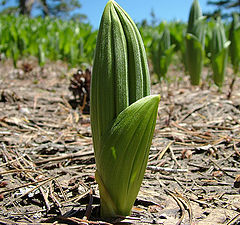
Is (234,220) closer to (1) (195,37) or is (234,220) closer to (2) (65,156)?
(2) (65,156)

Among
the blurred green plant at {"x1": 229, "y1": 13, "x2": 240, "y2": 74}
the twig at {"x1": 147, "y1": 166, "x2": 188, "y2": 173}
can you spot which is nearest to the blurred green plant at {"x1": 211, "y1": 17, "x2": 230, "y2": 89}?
the blurred green plant at {"x1": 229, "y1": 13, "x2": 240, "y2": 74}

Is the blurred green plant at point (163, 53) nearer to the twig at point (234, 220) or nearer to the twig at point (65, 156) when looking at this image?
the twig at point (65, 156)

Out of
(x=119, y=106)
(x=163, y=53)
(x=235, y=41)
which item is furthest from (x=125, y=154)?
(x=235, y=41)

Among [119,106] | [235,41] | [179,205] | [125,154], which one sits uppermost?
[235,41]

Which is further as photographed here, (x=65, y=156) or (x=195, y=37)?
(x=195, y=37)

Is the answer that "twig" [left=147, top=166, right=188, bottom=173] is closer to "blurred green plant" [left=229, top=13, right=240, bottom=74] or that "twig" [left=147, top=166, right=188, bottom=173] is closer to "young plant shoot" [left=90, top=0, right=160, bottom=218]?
"young plant shoot" [left=90, top=0, right=160, bottom=218]

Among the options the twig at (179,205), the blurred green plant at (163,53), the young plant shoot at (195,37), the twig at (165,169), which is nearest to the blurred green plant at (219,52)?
the young plant shoot at (195,37)

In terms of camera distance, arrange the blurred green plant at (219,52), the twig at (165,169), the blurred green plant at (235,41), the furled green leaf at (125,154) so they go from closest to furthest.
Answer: the furled green leaf at (125,154) → the twig at (165,169) → the blurred green plant at (219,52) → the blurred green plant at (235,41)

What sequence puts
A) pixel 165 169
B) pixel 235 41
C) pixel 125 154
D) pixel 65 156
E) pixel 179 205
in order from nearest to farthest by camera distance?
1. pixel 125 154
2. pixel 179 205
3. pixel 165 169
4. pixel 65 156
5. pixel 235 41
